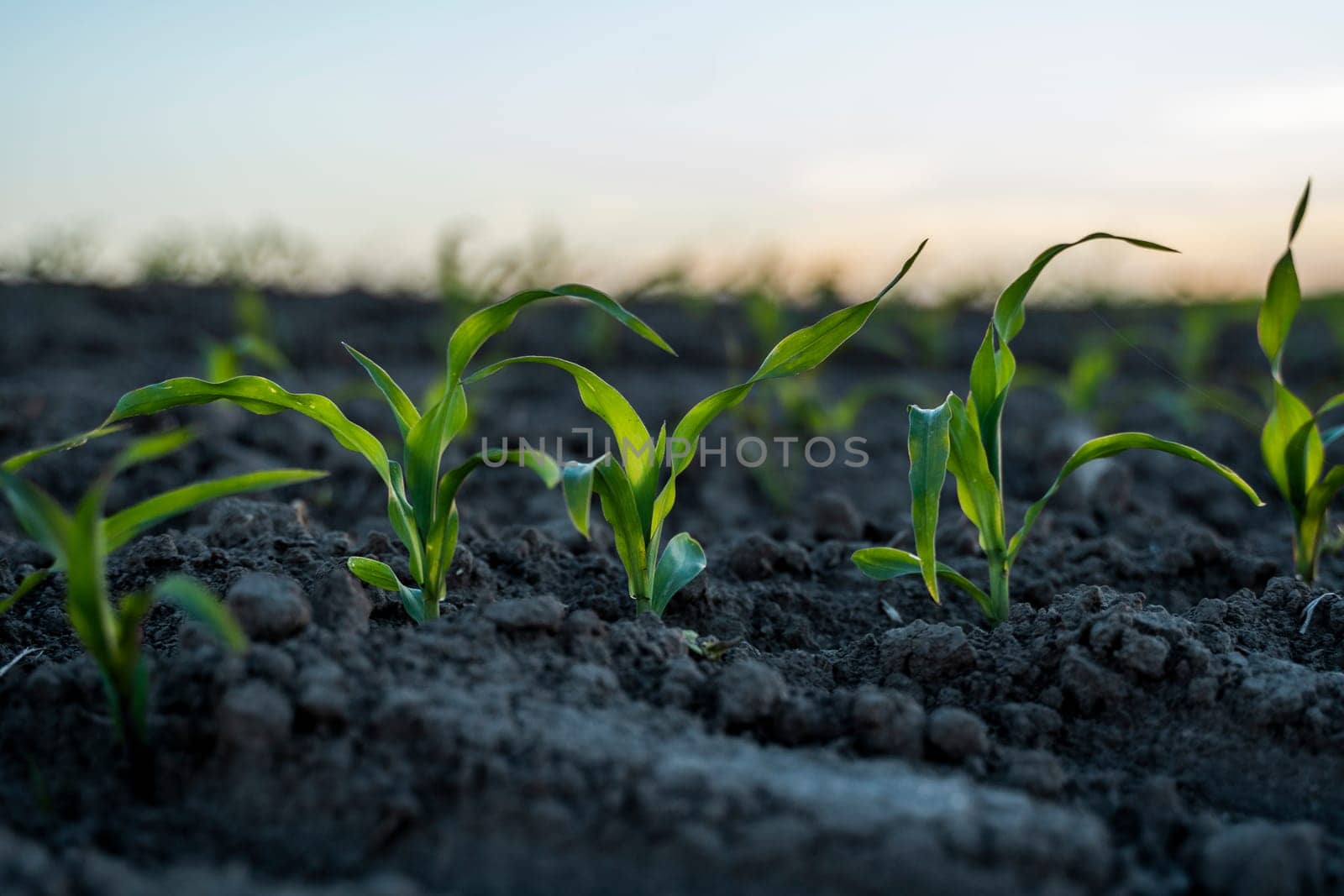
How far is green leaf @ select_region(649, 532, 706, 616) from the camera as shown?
170 centimetres

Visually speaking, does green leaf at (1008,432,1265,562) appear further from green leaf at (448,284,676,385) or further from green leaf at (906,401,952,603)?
green leaf at (448,284,676,385)

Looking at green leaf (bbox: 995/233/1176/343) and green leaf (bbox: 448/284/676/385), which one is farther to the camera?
green leaf (bbox: 995/233/1176/343)

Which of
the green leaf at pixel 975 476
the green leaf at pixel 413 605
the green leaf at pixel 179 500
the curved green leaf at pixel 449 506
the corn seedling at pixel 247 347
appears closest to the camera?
Result: the green leaf at pixel 179 500

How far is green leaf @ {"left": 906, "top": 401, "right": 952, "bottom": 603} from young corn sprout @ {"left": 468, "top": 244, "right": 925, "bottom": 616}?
19 cm

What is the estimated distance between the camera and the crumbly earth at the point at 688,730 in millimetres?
1086

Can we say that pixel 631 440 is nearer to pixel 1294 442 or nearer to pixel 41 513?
pixel 41 513

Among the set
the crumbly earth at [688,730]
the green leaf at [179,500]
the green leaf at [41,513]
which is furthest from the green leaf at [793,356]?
the green leaf at [41,513]

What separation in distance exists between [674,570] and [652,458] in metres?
0.20

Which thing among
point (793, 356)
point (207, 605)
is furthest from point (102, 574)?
point (793, 356)

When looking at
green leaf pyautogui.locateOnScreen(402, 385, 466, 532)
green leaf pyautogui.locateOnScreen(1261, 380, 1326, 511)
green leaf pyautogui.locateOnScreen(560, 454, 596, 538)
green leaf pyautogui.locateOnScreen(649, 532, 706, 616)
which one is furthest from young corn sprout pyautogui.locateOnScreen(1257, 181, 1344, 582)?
green leaf pyautogui.locateOnScreen(402, 385, 466, 532)

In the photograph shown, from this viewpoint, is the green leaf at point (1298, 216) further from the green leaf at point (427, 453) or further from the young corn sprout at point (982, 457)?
the green leaf at point (427, 453)

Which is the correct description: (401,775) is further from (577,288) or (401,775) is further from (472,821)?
(577,288)

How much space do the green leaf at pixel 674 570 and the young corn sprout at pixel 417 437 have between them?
1.09 feet

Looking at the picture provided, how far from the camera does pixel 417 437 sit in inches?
62.0
